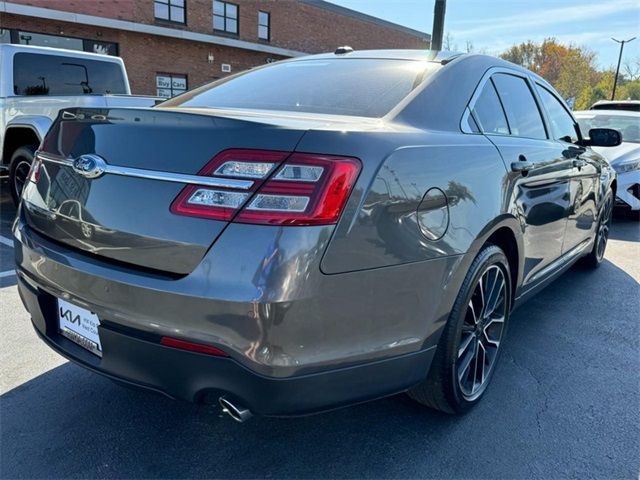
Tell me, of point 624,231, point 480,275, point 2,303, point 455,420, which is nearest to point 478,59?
point 480,275

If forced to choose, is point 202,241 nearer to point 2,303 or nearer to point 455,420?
point 455,420

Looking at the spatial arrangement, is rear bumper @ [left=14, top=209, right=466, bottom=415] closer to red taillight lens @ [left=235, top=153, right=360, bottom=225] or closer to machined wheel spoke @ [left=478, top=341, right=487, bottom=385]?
red taillight lens @ [left=235, top=153, right=360, bottom=225]

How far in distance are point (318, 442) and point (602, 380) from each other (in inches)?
65.5

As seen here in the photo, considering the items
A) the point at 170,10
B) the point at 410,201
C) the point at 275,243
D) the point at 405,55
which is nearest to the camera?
the point at 275,243

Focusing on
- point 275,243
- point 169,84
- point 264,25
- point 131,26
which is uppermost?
point 264,25

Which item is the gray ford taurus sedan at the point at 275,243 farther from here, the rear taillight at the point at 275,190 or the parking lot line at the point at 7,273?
the parking lot line at the point at 7,273

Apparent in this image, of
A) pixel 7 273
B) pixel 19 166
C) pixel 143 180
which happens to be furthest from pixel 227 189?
pixel 19 166

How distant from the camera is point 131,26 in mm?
16266

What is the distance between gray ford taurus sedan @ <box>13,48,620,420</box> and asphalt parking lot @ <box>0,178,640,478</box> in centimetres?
23

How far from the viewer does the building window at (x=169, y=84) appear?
18109mm

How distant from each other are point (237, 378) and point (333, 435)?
2.75ft

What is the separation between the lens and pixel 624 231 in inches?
275

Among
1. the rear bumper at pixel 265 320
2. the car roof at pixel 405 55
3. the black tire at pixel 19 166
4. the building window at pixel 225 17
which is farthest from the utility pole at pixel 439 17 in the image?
the building window at pixel 225 17

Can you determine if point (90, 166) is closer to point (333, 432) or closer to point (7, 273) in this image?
point (333, 432)
